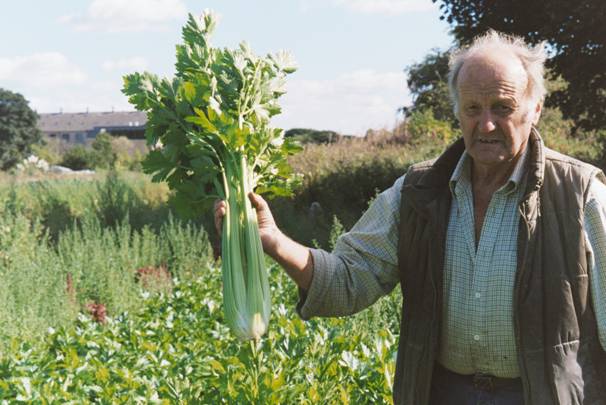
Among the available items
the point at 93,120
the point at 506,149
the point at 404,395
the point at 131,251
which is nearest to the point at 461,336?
the point at 404,395

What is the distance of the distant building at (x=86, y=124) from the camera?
109m

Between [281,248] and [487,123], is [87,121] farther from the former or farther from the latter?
[487,123]

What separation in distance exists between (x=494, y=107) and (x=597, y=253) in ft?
1.97

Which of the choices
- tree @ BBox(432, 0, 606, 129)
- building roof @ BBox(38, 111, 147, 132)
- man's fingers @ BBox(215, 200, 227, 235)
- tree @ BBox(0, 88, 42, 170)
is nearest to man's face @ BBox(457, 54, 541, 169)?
man's fingers @ BBox(215, 200, 227, 235)

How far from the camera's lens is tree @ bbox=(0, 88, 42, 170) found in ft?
263

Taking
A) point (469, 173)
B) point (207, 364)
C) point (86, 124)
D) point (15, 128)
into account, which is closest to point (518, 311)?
point (469, 173)

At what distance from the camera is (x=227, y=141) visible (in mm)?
3027

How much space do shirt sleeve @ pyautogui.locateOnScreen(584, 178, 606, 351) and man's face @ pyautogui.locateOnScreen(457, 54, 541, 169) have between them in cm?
32

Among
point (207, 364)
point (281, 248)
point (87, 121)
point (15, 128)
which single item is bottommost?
point (87, 121)

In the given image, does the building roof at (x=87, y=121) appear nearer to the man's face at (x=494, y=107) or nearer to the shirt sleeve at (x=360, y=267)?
the shirt sleeve at (x=360, y=267)

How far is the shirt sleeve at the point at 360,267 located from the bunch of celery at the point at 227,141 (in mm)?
206

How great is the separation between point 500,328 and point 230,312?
3.09ft

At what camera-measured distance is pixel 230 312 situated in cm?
300

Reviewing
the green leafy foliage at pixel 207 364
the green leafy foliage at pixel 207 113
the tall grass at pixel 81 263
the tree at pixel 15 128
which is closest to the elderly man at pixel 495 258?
the green leafy foliage at pixel 207 113
